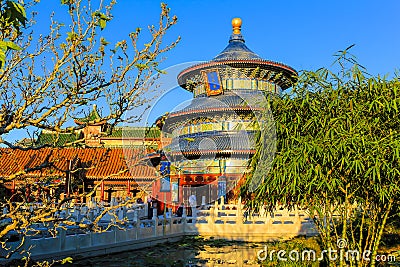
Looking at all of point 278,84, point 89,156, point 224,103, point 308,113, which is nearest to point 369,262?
point 308,113

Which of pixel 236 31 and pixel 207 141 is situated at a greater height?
pixel 236 31

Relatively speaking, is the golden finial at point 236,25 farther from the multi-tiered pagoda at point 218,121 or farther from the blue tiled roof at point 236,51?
the multi-tiered pagoda at point 218,121

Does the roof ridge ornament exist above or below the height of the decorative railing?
above

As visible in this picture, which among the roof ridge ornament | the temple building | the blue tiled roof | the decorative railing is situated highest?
the roof ridge ornament

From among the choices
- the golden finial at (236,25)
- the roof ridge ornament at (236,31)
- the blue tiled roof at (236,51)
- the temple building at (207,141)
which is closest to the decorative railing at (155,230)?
the temple building at (207,141)

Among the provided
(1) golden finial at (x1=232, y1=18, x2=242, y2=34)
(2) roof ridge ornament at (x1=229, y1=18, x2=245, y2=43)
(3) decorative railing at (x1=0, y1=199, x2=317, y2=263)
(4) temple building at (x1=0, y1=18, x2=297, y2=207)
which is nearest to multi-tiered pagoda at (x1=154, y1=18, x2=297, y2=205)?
(4) temple building at (x1=0, y1=18, x2=297, y2=207)

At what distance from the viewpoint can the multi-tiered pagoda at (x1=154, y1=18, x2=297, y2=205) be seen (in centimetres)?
2155

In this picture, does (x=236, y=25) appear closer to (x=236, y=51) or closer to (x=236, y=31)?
(x=236, y=31)

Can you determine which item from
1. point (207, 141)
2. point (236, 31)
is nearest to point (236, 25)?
point (236, 31)

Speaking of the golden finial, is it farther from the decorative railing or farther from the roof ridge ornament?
the decorative railing

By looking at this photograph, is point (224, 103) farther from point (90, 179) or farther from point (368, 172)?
point (368, 172)

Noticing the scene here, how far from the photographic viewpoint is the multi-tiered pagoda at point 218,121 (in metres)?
21.5

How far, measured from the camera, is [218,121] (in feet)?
77.3

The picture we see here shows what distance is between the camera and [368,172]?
5.71 metres
